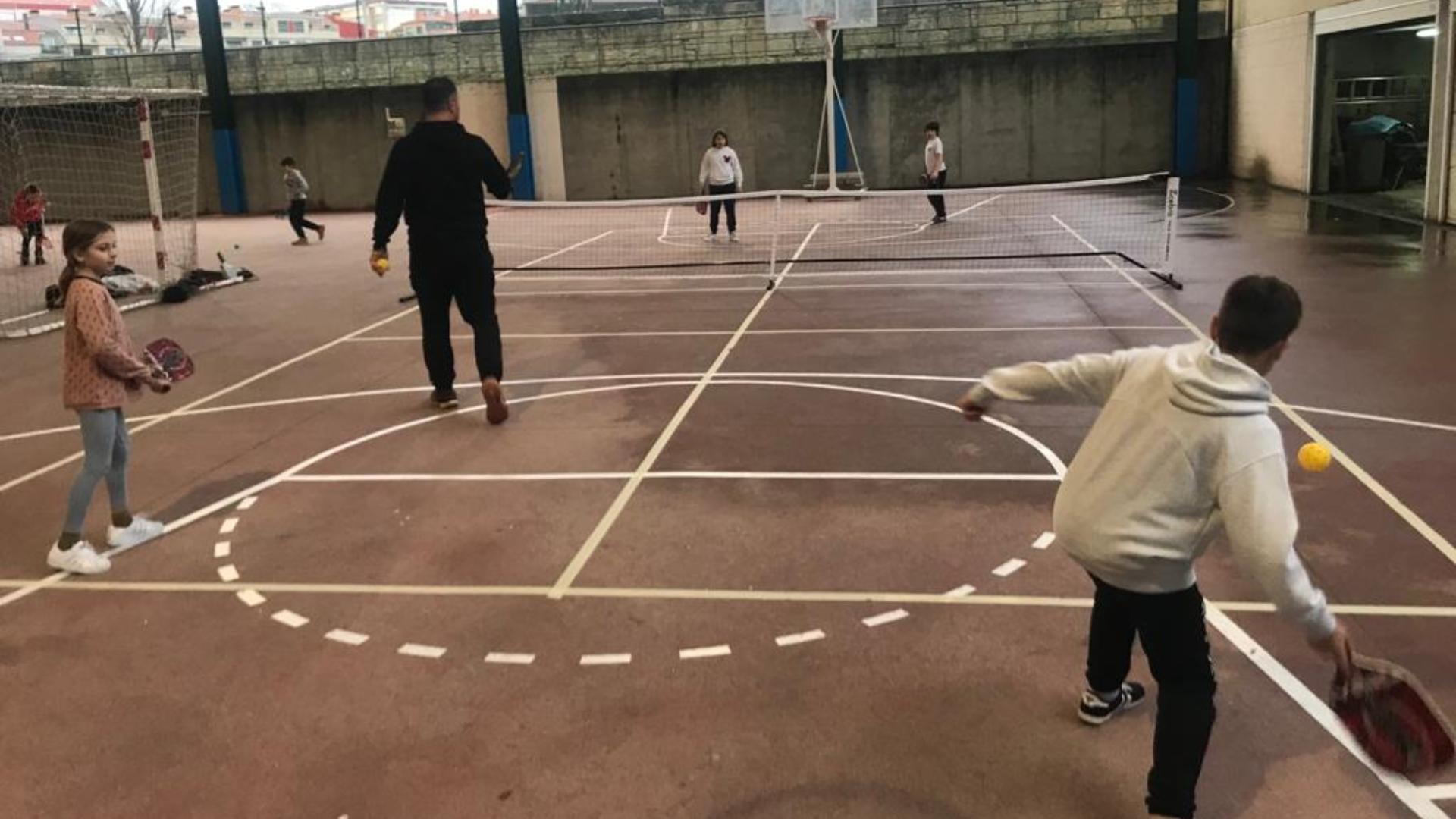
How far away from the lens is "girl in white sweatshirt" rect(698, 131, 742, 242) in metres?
18.2

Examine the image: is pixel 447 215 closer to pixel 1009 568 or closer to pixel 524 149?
pixel 1009 568

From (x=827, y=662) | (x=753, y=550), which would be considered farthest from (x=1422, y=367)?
(x=827, y=662)

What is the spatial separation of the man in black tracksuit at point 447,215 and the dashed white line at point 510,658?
11.4ft

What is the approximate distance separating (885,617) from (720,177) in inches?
576

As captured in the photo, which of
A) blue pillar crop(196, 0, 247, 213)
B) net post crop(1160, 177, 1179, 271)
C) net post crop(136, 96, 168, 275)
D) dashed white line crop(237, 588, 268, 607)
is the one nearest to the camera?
→ dashed white line crop(237, 588, 268, 607)

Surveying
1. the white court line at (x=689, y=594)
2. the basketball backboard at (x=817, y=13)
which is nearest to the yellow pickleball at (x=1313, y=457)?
the white court line at (x=689, y=594)

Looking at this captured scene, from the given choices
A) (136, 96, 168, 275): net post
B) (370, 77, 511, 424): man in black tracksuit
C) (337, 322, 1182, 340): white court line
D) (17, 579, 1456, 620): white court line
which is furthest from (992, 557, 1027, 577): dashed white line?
(136, 96, 168, 275): net post

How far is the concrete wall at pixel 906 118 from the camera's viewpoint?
97.1 feet

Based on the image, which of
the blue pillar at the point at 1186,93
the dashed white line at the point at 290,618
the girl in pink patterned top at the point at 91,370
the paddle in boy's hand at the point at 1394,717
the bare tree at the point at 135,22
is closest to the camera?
the paddle in boy's hand at the point at 1394,717

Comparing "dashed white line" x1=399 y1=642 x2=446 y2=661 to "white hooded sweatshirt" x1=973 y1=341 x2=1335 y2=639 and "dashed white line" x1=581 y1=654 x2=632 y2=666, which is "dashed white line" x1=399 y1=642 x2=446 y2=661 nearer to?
"dashed white line" x1=581 y1=654 x2=632 y2=666

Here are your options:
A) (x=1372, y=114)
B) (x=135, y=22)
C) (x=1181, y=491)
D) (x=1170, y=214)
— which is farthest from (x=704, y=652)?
(x=135, y=22)

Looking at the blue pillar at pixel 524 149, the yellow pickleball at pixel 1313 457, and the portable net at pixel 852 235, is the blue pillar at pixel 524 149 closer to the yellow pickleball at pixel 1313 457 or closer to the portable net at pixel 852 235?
the portable net at pixel 852 235

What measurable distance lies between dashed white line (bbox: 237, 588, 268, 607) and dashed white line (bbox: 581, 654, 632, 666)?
1550mm

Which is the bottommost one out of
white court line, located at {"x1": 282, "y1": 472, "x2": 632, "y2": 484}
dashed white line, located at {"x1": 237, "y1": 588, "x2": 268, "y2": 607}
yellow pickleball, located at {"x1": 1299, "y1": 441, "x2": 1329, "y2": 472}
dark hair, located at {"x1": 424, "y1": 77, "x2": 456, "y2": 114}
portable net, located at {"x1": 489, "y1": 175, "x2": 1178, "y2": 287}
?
dashed white line, located at {"x1": 237, "y1": 588, "x2": 268, "y2": 607}
